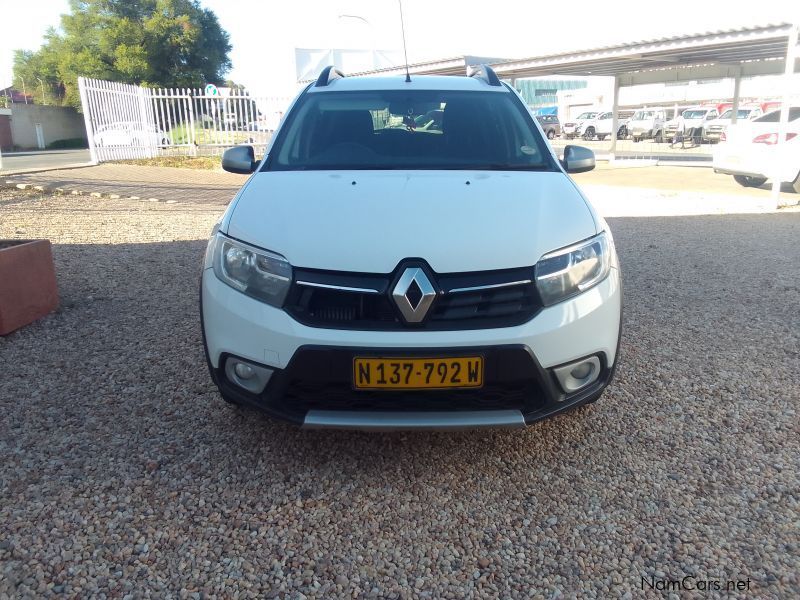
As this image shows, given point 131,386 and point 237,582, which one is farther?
point 131,386

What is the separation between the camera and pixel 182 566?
2139 millimetres


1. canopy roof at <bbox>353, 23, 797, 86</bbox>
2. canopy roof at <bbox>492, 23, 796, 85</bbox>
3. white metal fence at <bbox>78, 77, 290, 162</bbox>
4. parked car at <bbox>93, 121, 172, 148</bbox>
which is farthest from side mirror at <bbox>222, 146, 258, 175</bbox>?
white metal fence at <bbox>78, 77, 290, 162</bbox>

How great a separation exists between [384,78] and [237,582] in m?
3.15

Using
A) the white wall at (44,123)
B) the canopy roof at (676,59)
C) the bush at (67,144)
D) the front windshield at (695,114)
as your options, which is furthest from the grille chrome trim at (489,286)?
the white wall at (44,123)

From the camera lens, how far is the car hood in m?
2.40

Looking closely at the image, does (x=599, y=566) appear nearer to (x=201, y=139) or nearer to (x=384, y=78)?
(x=384, y=78)

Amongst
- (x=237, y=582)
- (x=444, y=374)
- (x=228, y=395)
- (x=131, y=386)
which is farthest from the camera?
(x=131, y=386)

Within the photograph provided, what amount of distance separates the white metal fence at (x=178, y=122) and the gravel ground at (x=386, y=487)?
1461cm

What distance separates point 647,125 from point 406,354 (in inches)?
1512

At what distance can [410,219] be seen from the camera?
2.55 meters

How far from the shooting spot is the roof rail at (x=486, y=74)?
13.5 feet

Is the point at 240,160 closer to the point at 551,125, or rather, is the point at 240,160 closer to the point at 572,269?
the point at 572,269

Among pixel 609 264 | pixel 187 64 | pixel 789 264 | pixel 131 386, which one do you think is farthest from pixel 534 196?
pixel 187 64

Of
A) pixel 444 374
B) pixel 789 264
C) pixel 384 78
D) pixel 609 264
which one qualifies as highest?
pixel 384 78
